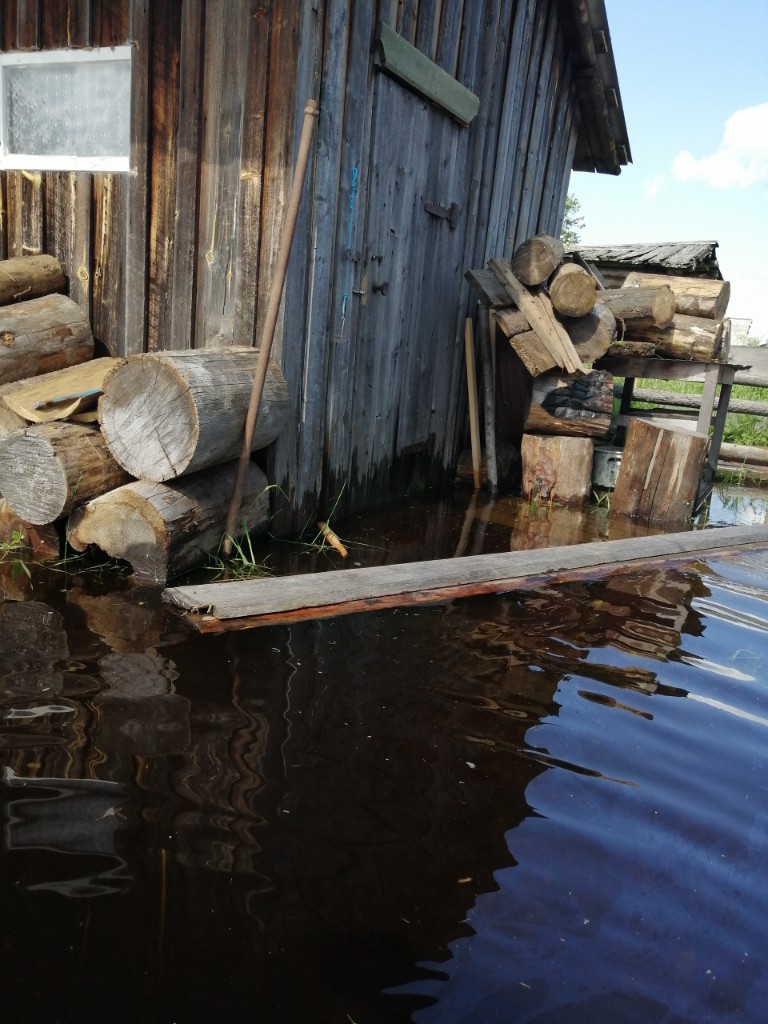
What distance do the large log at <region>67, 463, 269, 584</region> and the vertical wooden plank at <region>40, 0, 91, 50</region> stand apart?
300cm

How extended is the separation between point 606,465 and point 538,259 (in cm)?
203

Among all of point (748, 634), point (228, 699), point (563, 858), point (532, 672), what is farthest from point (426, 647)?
point (748, 634)

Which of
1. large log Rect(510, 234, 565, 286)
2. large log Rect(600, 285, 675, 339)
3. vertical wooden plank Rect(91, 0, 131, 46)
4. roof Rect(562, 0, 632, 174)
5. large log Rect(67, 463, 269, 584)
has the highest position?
roof Rect(562, 0, 632, 174)

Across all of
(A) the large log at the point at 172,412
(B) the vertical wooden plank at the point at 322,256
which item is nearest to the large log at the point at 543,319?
(B) the vertical wooden plank at the point at 322,256

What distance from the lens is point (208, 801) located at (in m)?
2.11

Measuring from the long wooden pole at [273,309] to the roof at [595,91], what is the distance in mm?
5217

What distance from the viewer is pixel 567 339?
6.50m

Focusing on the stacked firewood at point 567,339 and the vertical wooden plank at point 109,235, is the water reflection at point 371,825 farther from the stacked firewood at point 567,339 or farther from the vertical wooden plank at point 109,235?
the stacked firewood at point 567,339

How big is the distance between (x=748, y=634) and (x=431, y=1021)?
9.34 ft

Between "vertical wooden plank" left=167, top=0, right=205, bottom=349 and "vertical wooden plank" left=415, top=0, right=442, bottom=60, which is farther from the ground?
"vertical wooden plank" left=415, top=0, right=442, bottom=60

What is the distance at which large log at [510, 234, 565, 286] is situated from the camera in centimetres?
646

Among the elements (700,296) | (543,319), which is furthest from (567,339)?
(700,296)

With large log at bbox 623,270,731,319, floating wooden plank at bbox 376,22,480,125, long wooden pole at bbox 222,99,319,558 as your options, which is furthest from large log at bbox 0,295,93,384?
large log at bbox 623,270,731,319

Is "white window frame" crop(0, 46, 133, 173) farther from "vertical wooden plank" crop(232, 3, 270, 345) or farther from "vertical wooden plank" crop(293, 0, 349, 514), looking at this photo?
"vertical wooden plank" crop(293, 0, 349, 514)
